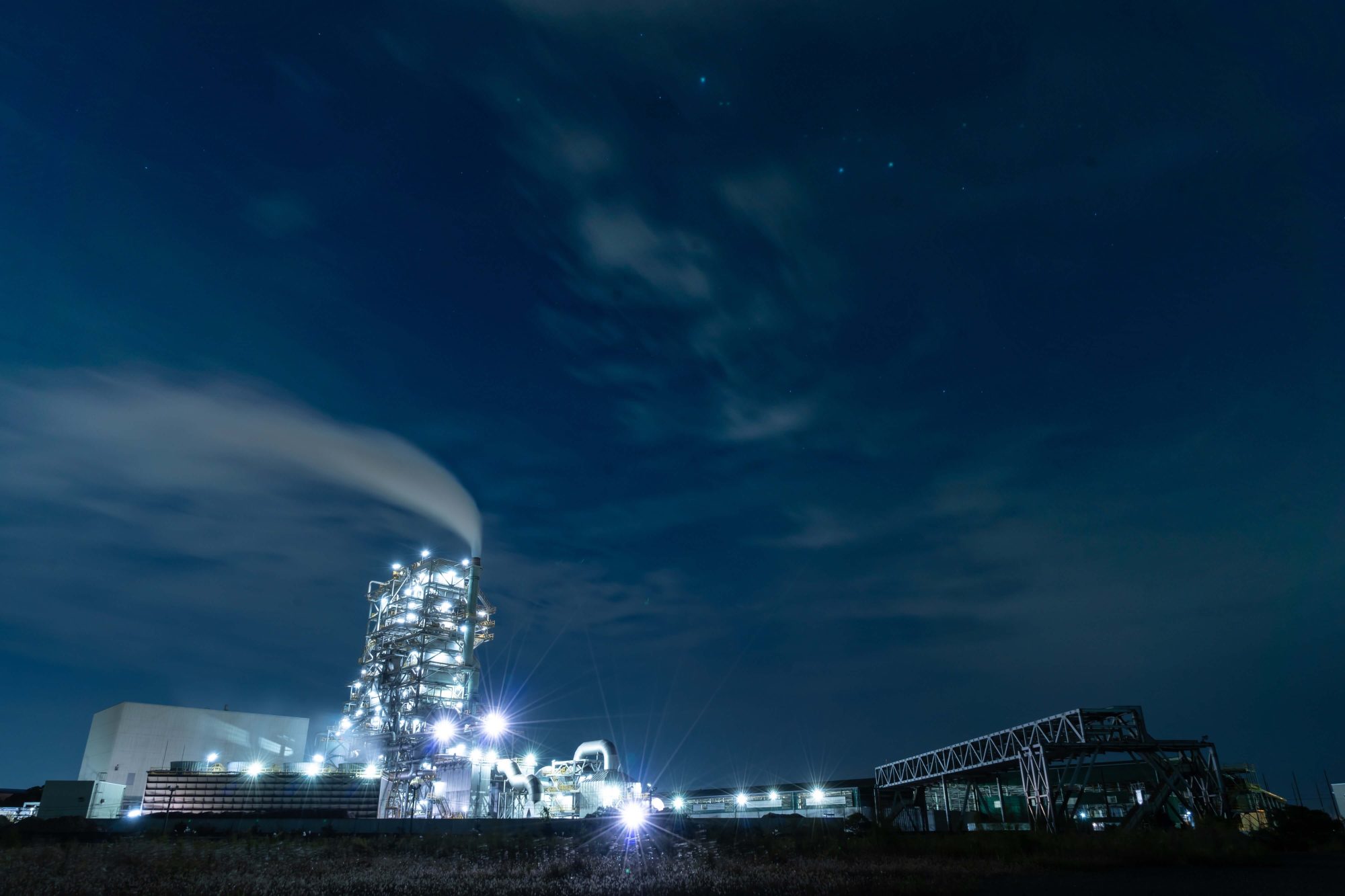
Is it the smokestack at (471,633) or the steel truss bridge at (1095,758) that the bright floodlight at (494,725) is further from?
the steel truss bridge at (1095,758)

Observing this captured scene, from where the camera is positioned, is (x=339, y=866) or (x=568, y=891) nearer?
(x=568, y=891)

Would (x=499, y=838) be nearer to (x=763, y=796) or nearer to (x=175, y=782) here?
(x=175, y=782)

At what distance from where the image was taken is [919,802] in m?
63.2

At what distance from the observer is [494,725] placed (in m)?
76.2

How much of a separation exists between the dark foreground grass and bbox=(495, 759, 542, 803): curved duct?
2890cm

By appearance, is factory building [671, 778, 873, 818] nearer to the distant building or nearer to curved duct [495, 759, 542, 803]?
curved duct [495, 759, 542, 803]

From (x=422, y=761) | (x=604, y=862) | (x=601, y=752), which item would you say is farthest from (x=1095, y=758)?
(x=422, y=761)

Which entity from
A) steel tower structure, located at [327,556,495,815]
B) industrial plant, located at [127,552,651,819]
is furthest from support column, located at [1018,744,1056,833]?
steel tower structure, located at [327,556,495,815]

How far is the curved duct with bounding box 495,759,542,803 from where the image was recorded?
6706cm

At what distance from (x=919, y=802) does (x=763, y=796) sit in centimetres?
3006

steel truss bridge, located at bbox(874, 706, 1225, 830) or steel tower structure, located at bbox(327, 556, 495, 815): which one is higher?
steel tower structure, located at bbox(327, 556, 495, 815)

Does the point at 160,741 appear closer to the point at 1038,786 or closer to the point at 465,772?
the point at 465,772

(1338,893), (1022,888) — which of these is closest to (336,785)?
(1022,888)

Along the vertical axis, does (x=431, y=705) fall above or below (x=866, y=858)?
above
